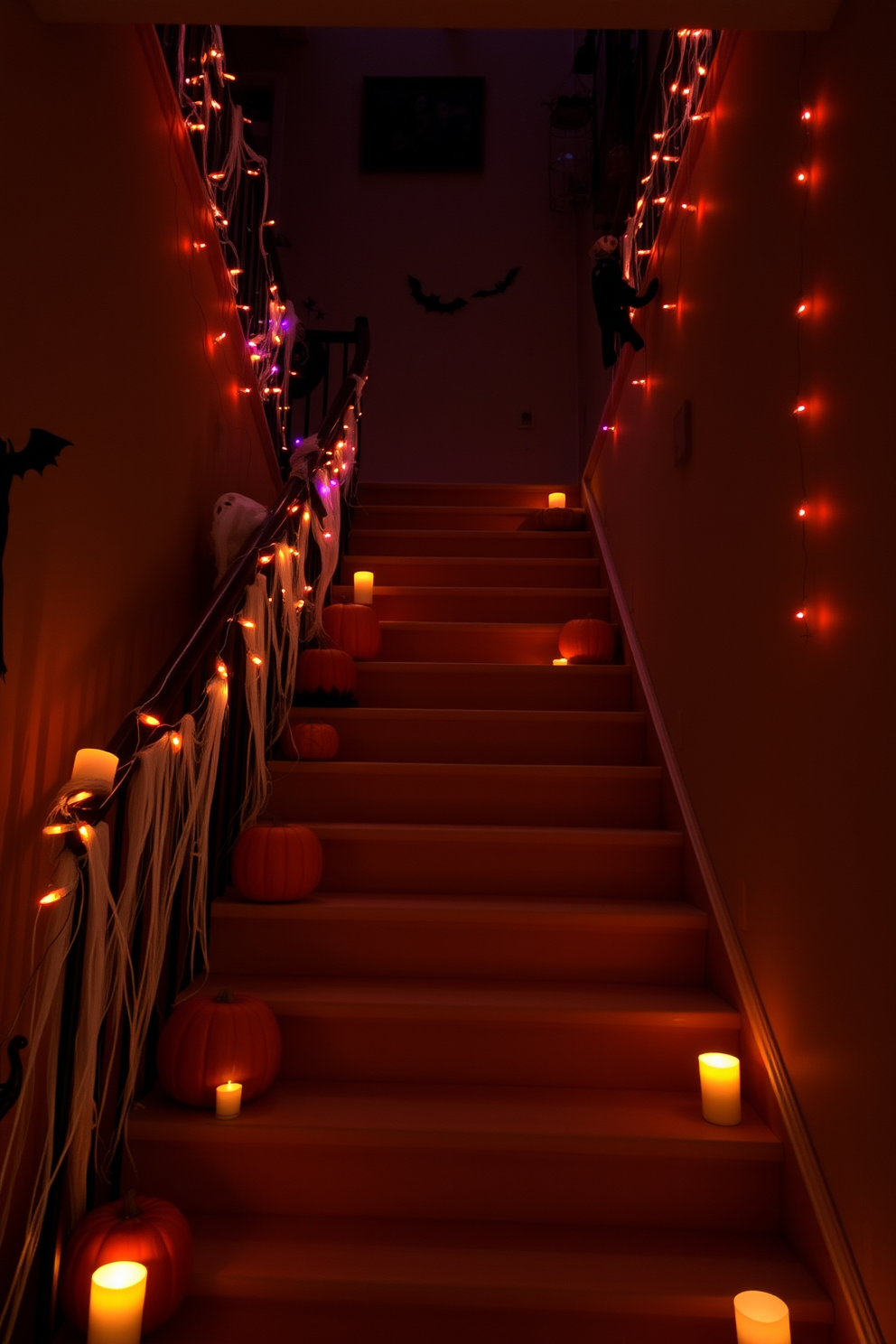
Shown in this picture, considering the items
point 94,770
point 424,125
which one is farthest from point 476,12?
point 424,125

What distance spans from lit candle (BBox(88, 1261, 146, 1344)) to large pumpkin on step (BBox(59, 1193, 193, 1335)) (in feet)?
0.18

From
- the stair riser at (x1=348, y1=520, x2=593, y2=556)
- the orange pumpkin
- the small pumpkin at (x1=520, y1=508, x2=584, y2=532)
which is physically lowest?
the orange pumpkin

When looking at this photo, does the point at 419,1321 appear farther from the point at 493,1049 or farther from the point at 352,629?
the point at 352,629

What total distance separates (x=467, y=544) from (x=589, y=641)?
3.37ft

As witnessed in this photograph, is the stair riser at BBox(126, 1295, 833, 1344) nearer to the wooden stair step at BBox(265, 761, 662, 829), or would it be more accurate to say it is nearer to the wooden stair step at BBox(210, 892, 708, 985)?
the wooden stair step at BBox(210, 892, 708, 985)

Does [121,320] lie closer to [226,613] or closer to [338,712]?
[226,613]

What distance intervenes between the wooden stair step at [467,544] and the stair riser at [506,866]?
201cm

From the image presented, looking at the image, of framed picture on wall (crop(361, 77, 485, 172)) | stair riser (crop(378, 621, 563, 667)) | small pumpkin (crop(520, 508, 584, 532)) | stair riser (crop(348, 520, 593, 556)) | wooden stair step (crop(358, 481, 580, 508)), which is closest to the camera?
stair riser (crop(378, 621, 563, 667))

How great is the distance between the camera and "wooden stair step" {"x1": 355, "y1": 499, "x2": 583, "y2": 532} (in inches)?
180

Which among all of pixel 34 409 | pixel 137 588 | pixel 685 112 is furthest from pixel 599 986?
pixel 685 112

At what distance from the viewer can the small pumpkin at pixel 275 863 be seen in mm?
2285

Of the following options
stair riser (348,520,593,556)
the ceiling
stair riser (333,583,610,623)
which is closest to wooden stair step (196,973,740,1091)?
the ceiling

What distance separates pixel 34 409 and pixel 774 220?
1521mm

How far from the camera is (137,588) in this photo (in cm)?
230
